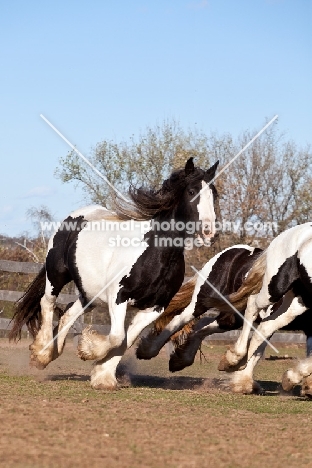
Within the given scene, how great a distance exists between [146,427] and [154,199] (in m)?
3.45

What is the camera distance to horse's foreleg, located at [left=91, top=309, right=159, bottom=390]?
788cm

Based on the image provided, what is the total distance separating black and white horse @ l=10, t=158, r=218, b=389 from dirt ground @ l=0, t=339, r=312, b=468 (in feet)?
1.55

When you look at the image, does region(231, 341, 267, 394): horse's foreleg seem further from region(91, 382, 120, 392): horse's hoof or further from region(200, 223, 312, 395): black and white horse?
region(91, 382, 120, 392): horse's hoof

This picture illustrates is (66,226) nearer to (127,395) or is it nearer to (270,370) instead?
(127,395)

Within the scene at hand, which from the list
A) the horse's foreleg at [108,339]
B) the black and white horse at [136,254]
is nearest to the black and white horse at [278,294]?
the black and white horse at [136,254]

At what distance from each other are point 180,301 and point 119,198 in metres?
1.88

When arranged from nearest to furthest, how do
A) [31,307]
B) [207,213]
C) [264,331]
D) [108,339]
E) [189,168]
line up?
[207,213] < [108,339] < [189,168] < [264,331] < [31,307]

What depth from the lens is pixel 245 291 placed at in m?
9.29

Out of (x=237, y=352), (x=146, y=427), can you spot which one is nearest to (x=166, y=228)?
(x=237, y=352)

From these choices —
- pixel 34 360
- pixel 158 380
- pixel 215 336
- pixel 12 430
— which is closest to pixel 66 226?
pixel 34 360

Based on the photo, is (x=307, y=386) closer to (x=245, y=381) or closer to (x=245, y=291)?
(x=245, y=381)

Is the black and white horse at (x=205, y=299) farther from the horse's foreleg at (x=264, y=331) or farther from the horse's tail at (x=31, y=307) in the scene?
the horse's tail at (x=31, y=307)

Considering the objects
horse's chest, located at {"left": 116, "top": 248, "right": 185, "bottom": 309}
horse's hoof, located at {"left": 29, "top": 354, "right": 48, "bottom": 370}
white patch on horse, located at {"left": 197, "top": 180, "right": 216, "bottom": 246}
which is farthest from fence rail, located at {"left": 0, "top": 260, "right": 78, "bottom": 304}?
white patch on horse, located at {"left": 197, "top": 180, "right": 216, "bottom": 246}

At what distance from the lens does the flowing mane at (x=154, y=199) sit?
7.98 m
